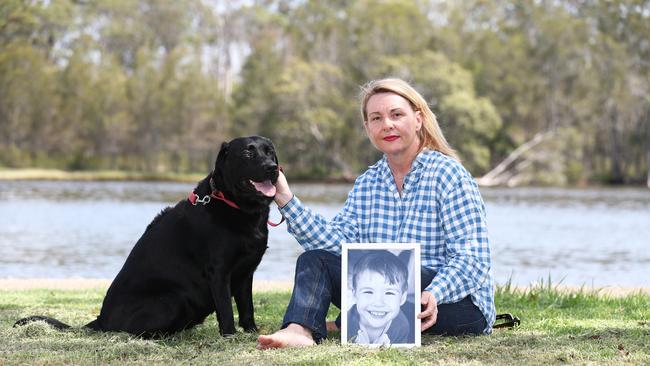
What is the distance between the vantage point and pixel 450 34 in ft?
162

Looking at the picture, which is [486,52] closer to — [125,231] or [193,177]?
[193,177]

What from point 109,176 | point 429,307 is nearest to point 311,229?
point 429,307

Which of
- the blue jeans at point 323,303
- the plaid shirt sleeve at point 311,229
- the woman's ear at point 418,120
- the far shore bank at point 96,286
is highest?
the woman's ear at point 418,120

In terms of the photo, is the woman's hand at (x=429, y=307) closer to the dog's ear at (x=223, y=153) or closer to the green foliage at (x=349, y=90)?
the dog's ear at (x=223, y=153)

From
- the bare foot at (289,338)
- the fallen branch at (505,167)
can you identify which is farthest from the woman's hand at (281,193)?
the fallen branch at (505,167)

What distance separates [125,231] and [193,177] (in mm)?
30886

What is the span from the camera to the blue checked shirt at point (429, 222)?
4.15m

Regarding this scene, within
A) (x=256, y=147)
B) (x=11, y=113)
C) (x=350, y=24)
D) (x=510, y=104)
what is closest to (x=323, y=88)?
(x=350, y=24)

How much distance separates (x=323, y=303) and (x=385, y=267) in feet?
1.31

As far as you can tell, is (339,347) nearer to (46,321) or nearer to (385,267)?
(385,267)

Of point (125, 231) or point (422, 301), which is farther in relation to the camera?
point (125, 231)

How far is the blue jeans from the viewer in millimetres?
4215

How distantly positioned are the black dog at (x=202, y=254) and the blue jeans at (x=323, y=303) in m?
0.38

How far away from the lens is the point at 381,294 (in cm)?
409
